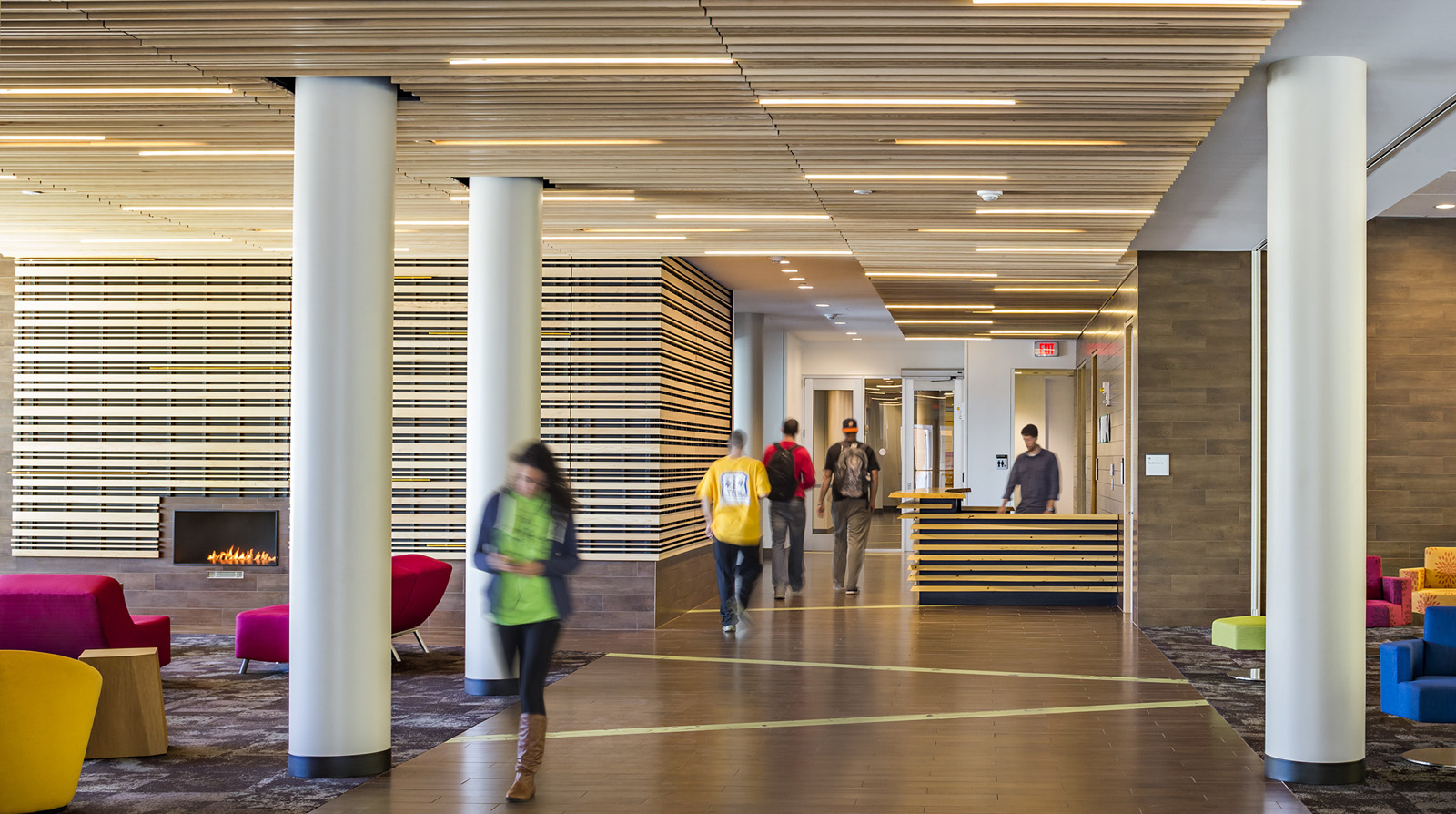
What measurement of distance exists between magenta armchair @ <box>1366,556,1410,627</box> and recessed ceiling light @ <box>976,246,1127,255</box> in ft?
12.6

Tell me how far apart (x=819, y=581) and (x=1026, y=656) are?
566 cm

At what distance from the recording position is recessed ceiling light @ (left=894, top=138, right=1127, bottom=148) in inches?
255

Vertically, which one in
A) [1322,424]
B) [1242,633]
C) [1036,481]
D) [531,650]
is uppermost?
[1322,424]

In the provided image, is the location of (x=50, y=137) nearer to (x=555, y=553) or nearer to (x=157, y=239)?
(x=555, y=553)

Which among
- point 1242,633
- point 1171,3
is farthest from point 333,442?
point 1242,633

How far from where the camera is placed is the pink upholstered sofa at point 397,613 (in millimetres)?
8484

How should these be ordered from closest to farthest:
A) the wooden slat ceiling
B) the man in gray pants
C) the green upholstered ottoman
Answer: the wooden slat ceiling → the green upholstered ottoman → the man in gray pants

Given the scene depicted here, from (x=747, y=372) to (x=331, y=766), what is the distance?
1103 cm

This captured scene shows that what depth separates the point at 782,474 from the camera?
12195mm

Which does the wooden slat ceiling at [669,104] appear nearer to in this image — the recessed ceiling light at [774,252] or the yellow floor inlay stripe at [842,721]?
the recessed ceiling light at [774,252]

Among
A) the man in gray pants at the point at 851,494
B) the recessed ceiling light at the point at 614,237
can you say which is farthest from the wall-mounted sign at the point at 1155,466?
the recessed ceiling light at the point at 614,237

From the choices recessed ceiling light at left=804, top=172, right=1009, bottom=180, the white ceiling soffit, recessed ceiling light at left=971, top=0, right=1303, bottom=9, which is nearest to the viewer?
recessed ceiling light at left=971, top=0, right=1303, bottom=9

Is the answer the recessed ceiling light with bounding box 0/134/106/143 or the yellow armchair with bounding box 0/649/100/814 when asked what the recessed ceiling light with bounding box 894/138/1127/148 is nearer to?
the recessed ceiling light with bounding box 0/134/106/143

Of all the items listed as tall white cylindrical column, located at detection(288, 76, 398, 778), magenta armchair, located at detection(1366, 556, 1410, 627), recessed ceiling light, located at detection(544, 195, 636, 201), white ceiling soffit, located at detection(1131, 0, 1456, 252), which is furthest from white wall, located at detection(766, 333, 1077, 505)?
tall white cylindrical column, located at detection(288, 76, 398, 778)
